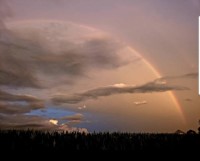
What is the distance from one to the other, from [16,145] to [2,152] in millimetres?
1848

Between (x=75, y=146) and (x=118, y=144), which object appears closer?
(x=75, y=146)

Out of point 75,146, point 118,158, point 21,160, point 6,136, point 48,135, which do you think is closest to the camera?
point 21,160

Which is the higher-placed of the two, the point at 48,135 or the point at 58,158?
the point at 48,135

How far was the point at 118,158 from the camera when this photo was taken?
72.9 ft

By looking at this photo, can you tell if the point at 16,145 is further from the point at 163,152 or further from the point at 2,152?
the point at 163,152

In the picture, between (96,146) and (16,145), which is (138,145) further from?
(16,145)

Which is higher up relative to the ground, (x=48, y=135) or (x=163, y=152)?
(x=48, y=135)

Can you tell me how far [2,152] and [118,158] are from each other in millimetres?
6622

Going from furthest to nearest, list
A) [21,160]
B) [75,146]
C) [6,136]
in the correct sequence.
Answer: [6,136], [75,146], [21,160]

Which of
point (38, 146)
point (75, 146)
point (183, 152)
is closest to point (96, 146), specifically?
point (75, 146)

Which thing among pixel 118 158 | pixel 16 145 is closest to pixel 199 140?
pixel 118 158

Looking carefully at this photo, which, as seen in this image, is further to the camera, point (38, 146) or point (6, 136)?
point (6, 136)

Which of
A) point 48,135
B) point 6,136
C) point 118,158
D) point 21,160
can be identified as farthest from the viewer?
point 48,135

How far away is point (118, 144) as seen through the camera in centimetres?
2697
